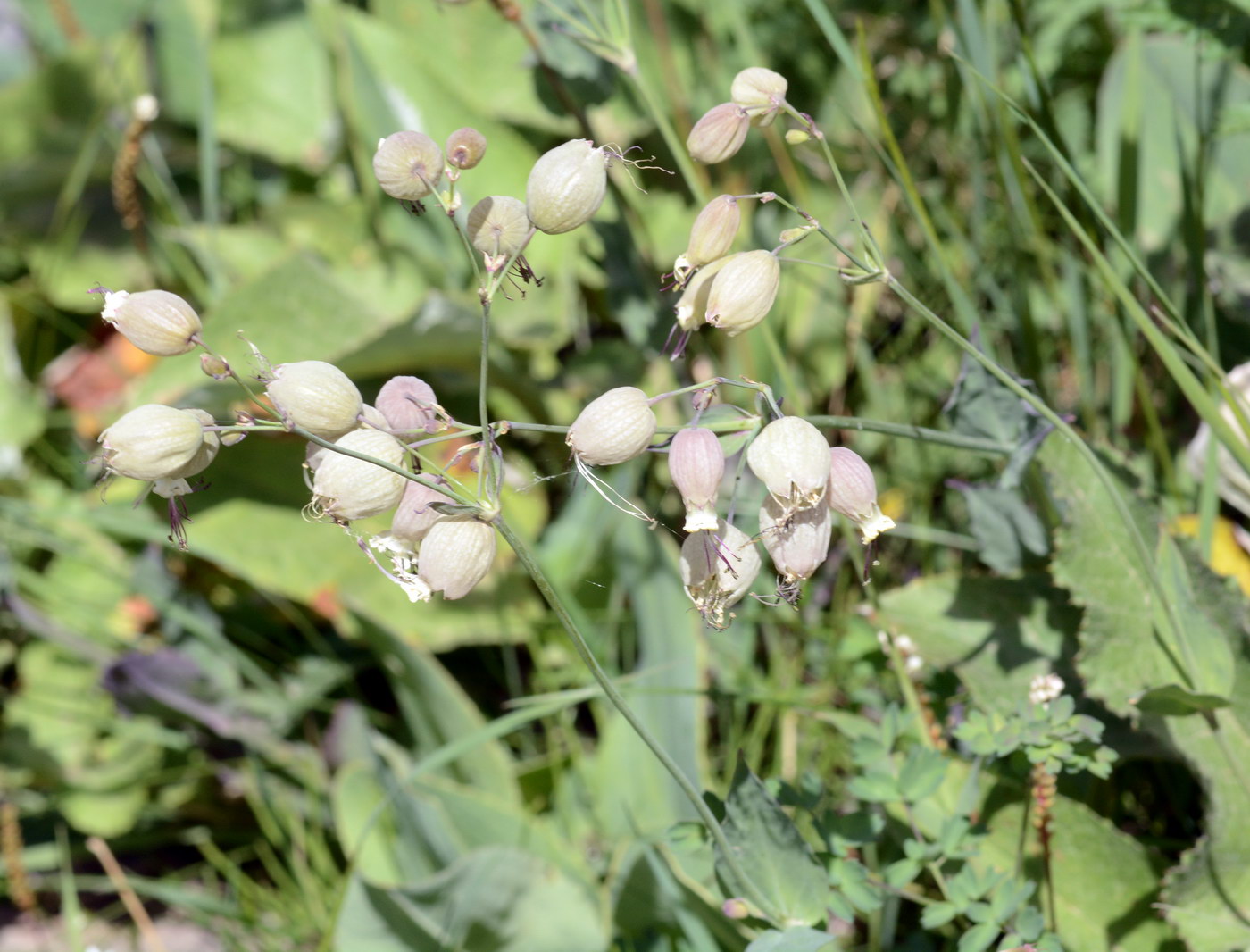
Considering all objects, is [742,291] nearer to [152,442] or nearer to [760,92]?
[760,92]

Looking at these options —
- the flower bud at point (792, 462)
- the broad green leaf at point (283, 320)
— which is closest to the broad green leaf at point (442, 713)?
the broad green leaf at point (283, 320)

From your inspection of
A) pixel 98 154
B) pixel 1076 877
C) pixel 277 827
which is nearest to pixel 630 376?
pixel 277 827

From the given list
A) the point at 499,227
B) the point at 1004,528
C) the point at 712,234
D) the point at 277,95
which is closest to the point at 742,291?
the point at 712,234

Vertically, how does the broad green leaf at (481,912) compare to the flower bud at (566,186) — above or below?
below

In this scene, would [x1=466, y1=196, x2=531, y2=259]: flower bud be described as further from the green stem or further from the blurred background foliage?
the blurred background foliage

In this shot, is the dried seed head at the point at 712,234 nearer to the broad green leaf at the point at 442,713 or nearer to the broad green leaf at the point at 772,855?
the broad green leaf at the point at 772,855

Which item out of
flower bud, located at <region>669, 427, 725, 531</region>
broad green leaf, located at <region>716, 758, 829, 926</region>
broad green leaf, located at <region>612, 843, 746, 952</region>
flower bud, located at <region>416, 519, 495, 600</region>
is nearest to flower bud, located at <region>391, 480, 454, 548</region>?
flower bud, located at <region>416, 519, 495, 600</region>

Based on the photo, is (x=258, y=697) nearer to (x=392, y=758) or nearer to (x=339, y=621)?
(x=339, y=621)
